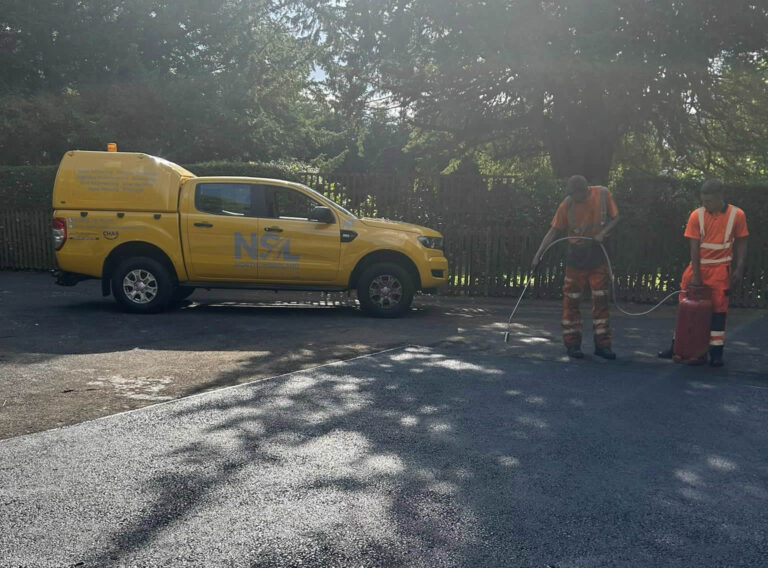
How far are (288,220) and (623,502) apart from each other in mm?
7831

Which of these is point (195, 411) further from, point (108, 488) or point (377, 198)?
point (377, 198)

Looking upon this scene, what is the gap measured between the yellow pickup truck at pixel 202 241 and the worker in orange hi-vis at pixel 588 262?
10.8ft

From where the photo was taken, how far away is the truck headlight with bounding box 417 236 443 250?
1129 centimetres

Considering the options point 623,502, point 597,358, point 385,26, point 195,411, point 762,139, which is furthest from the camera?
point 762,139

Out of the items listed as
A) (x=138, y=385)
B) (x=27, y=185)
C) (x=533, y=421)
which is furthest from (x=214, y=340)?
(x=27, y=185)

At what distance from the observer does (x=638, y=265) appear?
43.2 ft

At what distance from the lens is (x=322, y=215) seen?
11.1m

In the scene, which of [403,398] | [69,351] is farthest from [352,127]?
[403,398]

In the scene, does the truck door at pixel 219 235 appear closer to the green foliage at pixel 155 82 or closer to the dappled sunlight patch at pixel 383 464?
the dappled sunlight patch at pixel 383 464

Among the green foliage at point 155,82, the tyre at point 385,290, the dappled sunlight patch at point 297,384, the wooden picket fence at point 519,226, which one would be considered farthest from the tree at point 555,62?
the dappled sunlight patch at point 297,384

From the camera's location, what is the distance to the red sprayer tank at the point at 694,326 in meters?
7.70

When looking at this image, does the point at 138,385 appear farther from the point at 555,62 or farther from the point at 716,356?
the point at 555,62

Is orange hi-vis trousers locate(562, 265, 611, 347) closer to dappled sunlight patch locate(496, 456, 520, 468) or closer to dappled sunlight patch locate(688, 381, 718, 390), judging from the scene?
dappled sunlight patch locate(688, 381, 718, 390)

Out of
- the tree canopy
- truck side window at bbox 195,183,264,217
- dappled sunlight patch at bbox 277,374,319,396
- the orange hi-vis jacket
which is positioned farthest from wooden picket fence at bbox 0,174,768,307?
dappled sunlight patch at bbox 277,374,319,396
